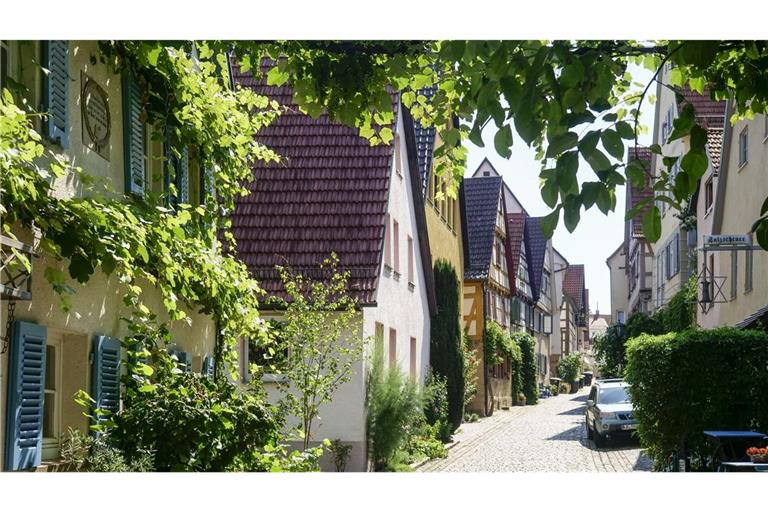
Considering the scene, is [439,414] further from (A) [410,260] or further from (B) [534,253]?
(B) [534,253]

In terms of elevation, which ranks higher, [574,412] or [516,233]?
[516,233]

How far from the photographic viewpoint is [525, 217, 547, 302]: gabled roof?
45781mm

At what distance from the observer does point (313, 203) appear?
17.9 meters

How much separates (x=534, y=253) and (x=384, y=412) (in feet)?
107

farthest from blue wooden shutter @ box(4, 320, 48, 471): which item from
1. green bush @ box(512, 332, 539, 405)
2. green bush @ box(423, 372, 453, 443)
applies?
green bush @ box(512, 332, 539, 405)

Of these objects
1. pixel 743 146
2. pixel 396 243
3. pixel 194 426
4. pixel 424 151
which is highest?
pixel 424 151

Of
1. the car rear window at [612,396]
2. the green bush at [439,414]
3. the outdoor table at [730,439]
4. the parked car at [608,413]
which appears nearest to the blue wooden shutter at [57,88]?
the outdoor table at [730,439]

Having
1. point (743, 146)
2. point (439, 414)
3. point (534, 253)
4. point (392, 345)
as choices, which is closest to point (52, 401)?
point (392, 345)

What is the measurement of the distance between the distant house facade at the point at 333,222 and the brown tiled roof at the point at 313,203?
0.05 feet

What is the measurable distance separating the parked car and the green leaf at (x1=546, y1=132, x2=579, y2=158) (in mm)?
16784

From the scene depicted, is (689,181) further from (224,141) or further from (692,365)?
(692,365)

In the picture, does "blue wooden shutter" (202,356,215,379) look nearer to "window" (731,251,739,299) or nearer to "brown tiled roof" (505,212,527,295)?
"window" (731,251,739,299)

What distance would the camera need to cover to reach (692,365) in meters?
15.0

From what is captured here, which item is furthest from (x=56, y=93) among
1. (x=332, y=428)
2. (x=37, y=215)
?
(x=332, y=428)
